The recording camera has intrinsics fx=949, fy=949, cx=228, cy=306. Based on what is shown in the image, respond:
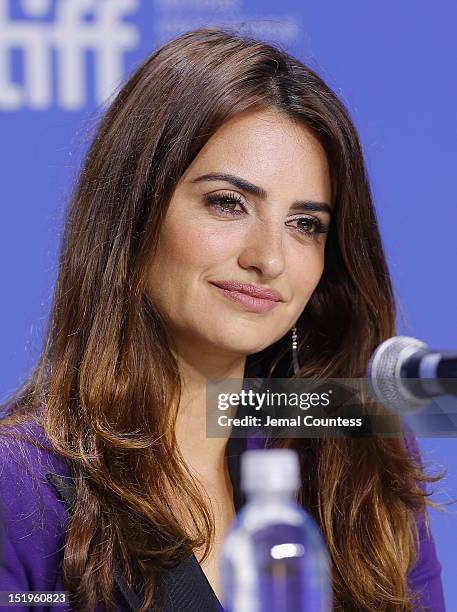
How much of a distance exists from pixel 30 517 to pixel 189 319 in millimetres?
254

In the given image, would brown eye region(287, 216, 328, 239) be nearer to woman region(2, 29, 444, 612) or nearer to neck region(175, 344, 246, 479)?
woman region(2, 29, 444, 612)

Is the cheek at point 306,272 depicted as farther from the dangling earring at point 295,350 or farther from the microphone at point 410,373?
the microphone at point 410,373

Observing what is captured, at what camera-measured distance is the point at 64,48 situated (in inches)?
44.4

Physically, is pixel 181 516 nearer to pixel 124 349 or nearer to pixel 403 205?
pixel 124 349

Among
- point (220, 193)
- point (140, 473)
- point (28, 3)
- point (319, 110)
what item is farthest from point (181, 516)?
point (28, 3)

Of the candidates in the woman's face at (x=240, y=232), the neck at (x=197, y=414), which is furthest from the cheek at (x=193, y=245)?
the neck at (x=197, y=414)

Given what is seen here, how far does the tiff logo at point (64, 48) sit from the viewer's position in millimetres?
1119

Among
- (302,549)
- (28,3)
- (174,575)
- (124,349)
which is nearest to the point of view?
(302,549)

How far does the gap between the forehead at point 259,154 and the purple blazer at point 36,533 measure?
32cm

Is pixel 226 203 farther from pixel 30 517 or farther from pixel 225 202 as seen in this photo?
pixel 30 517

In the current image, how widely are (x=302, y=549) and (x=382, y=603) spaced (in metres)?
0.30

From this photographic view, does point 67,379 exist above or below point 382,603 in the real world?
above

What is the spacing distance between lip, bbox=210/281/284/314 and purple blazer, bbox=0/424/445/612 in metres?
0.24

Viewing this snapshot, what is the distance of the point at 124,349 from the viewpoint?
3.18 feet
